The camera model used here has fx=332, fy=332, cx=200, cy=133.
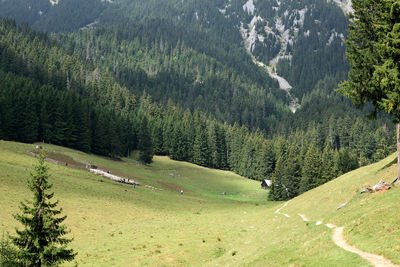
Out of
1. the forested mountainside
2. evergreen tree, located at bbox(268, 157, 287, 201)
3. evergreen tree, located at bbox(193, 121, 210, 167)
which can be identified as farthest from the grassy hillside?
evergreen tree, located at bbox(193, 121, 210, 167)

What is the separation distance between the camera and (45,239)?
22.4 metres

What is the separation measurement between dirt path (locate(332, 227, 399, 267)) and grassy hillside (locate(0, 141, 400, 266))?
39cm

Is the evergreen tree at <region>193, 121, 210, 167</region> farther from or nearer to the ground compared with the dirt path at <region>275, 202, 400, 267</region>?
nearer to the ground

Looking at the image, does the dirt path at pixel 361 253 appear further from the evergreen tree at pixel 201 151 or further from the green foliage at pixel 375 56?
the evergreen tree at pixel 201 151

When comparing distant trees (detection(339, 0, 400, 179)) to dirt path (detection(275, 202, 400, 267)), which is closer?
dirt path (detection(275, 202, 400, 267))

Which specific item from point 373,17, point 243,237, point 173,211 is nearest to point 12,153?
point 173,211

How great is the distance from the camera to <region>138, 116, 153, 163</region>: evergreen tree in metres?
131

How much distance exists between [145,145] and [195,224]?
299ft

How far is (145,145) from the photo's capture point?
443 feet

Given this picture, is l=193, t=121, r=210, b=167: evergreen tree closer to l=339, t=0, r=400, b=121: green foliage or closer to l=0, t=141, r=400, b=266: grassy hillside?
l=0, t=141, r=400, b=266: grassy hillside

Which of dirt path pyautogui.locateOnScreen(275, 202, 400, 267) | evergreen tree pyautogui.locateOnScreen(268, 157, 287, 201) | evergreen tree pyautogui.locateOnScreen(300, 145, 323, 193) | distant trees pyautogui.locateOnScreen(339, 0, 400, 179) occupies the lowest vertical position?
evergreen tree pyautogui.locateOnScreen(268, 157, 287, 201)

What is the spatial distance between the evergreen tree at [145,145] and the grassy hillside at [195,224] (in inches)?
2235

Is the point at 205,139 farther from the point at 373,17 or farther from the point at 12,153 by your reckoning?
the point at 373,17

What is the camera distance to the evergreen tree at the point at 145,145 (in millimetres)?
131375
